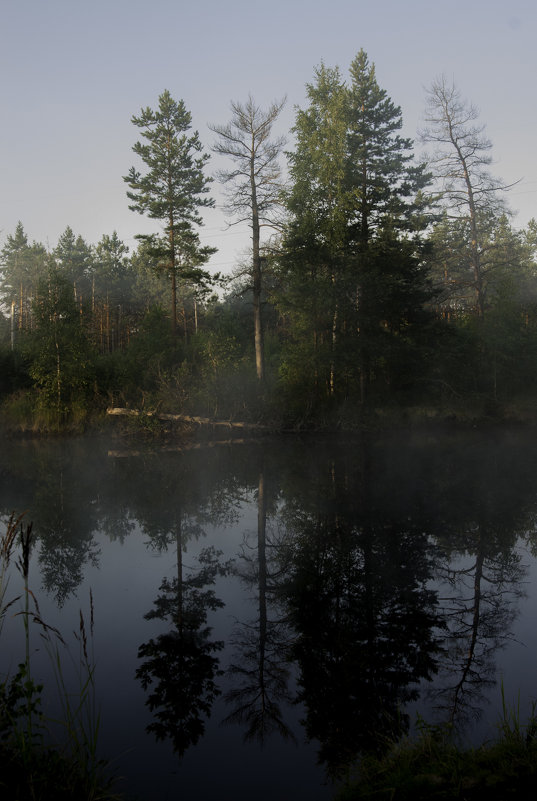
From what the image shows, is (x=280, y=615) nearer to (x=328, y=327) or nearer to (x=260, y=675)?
(x=260, y=675)

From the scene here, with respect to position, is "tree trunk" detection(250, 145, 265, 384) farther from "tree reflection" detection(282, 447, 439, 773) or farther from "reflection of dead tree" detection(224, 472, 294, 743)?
"reflection of dead tree" detection(224, 472, 294, 743)

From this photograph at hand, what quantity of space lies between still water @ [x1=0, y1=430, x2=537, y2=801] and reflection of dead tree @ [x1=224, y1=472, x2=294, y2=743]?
19mm

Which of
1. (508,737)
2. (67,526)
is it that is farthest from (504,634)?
(67,526)

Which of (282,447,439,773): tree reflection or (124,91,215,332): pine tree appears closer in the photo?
(282,447,439,773): tree reflection

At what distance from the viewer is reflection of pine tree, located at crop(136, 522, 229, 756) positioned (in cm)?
412

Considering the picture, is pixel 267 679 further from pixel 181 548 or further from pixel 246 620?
pixel 181 548

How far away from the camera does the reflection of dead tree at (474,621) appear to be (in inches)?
171

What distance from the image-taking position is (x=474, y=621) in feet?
18.8

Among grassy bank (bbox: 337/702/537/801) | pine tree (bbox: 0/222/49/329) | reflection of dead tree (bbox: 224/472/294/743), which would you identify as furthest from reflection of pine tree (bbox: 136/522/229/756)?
pine tree (bbox: 0/222/49/329)

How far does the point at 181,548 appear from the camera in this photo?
339 inches

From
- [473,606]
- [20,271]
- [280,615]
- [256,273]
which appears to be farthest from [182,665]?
[20,271]

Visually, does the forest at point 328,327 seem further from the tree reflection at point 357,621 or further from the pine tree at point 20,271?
the pine tree at point 20,271

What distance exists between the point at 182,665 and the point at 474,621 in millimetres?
3064

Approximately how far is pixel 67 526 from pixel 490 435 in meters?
19.3
